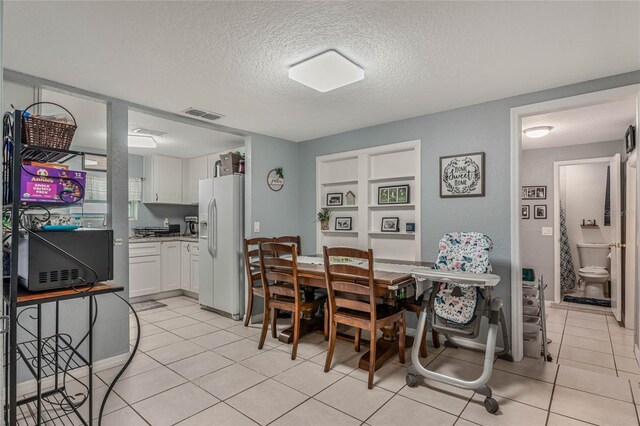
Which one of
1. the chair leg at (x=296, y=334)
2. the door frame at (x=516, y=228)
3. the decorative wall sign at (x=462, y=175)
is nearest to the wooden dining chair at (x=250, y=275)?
the chair leg at (x=296, y=334)

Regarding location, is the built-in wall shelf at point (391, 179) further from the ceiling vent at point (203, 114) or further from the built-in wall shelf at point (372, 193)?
the ceiling vent at point (203, 114)

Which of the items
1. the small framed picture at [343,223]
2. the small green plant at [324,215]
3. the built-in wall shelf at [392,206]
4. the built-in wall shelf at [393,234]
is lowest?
the built-in wall shelf at [393,234]

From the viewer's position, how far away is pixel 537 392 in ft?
8.09

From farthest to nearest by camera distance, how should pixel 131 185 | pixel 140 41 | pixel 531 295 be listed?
pixel 131 185 < pixel 531 295 < pixel 140 41

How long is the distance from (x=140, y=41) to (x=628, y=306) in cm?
531

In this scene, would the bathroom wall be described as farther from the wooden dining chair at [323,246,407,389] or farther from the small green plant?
the wooden dining chair at [323,246,407,389]

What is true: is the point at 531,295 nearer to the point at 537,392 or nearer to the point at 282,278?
the point at 537,392

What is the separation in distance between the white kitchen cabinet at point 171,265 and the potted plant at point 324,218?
249 cm

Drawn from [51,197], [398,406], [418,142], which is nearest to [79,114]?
[51,197]

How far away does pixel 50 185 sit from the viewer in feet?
5.60

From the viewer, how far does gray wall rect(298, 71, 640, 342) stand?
3.08 m

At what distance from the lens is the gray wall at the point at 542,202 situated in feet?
16.5

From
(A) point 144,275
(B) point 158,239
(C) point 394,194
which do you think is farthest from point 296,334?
(B) point 158,239

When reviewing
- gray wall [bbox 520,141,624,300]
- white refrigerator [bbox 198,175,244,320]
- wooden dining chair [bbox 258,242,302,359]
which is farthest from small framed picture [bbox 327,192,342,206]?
gray wall [bbox 520,141,624,300]
